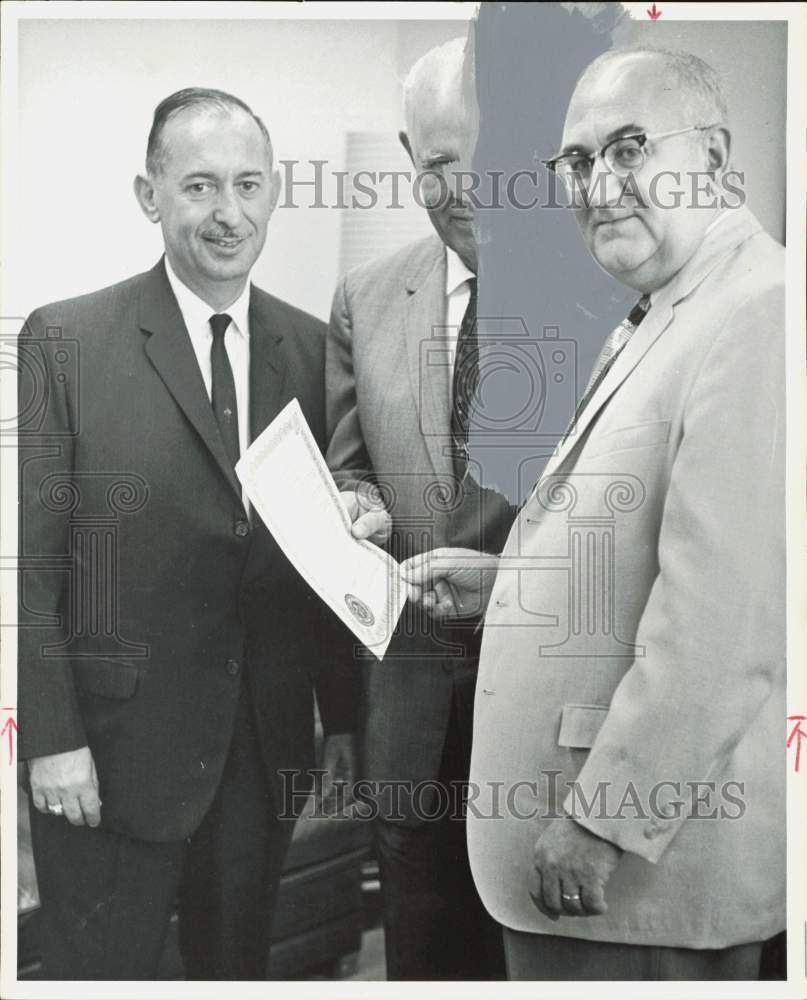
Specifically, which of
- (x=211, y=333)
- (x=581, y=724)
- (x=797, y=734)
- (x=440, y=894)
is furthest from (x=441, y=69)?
(x=440, y=894)

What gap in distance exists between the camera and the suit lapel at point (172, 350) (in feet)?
6.82

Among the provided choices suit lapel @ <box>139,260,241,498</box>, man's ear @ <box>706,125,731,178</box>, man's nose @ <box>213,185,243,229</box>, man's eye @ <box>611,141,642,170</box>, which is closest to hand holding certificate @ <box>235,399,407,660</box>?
suit lapel @ <box>139,260,241,498</box>

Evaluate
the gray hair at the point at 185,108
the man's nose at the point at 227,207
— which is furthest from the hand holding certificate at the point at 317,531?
the gray hair at the point at 185,108

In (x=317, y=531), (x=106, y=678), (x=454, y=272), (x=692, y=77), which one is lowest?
(x=106, y=678)

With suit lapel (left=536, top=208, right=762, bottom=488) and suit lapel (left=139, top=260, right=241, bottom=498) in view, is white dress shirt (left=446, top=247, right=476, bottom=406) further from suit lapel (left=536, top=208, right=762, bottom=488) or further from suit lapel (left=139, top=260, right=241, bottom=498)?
suit lapel (left=139, top=260, right=241, bottom=498)

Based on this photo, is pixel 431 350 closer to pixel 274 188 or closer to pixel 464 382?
pixel 464 382

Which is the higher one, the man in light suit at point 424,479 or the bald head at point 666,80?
the bald head at point 666,80

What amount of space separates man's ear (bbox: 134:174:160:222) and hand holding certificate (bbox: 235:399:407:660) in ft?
1.32

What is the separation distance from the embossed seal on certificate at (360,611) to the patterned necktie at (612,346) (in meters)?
0.46

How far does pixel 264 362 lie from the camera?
2.10 meters

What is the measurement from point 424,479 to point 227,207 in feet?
1.89

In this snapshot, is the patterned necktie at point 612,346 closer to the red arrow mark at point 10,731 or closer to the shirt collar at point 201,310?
the shirt collar at point 201,310

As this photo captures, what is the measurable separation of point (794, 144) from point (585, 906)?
135 cm

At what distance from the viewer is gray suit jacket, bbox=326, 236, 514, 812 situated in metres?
2.08
